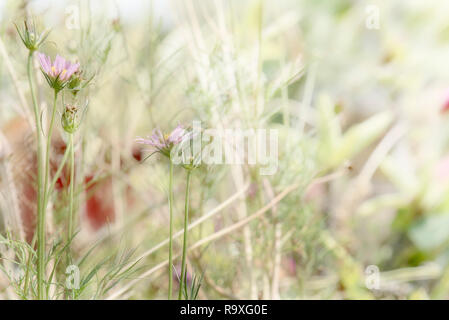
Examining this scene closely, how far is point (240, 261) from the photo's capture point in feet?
1.76

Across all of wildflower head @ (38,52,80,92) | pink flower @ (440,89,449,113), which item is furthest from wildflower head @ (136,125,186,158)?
pink flower @ (440,89,449,113)

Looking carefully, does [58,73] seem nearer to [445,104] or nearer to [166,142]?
[166,142]

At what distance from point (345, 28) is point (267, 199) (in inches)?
16.5

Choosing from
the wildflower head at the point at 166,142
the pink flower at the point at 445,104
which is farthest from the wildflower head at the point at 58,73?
the pink flower at the point at 445,104

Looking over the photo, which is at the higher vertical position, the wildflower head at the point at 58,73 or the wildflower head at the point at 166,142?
the wildflower head at the point at 58,73

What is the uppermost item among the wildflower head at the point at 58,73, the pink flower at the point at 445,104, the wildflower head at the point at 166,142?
the pink flower at the point at 445,104

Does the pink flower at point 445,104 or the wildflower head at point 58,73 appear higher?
the pink flower at point 445,104

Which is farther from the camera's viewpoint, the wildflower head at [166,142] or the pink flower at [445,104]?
the pink flower at [445,104]

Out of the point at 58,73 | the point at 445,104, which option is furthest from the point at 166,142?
the point at 445,104

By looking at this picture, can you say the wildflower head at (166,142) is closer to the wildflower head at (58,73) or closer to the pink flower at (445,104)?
the wildflower head at (58,73)

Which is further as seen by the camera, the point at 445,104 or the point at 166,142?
the point at 445,104

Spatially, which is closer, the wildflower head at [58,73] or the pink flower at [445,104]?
the wildflower head at [58,73]

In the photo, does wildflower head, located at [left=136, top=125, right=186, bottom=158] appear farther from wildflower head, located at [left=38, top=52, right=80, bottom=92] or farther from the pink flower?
the pink flower
